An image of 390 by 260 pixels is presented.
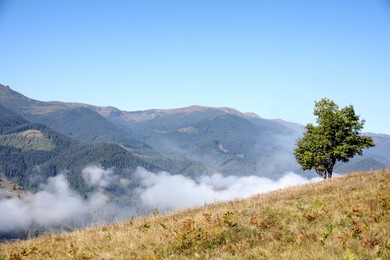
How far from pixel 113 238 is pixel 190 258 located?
12.6 ft

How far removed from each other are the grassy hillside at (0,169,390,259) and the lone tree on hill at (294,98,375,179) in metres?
36.0

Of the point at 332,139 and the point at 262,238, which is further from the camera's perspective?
the point at 332,139

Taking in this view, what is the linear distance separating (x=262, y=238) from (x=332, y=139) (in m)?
42.9

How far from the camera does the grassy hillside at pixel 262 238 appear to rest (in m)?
7.17

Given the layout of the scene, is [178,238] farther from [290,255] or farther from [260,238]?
[290,255]

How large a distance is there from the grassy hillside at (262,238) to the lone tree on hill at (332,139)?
36.0 m

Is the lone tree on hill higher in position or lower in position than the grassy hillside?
higher

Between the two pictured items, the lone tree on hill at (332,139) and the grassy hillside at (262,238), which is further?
the lone tree on hill at (332,139)

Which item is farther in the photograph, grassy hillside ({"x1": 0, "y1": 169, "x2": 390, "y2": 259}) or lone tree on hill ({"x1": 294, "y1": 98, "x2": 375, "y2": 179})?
lone tree on hill ({"x1": 294, "y1": 98, "x2": 375, "y2": 179})

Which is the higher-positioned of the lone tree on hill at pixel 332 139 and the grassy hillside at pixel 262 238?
the lone tree on hill at pixel 332 139

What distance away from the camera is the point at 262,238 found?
852cm

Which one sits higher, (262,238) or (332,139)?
(332,139)

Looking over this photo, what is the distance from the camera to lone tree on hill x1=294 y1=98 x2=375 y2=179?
45812 mm

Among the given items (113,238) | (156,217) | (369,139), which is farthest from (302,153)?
(113,238)
